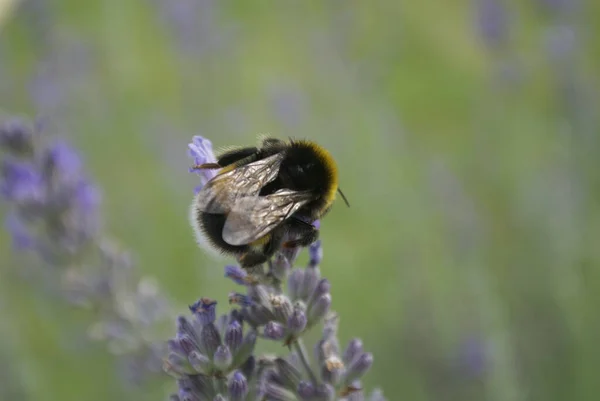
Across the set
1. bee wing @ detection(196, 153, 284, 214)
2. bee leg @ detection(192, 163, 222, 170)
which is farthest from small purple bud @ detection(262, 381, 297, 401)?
bee leg @ detection(192, 163, 222, 170)

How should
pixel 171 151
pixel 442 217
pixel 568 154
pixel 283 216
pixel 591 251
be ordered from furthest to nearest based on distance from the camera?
pixel 171 151
pixel 442 217
pixel 568 154
pixel 591 251
pixel 283 216

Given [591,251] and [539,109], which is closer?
[591,251]

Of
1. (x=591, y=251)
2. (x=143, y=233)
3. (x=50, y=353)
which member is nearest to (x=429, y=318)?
(x=591, y=251)

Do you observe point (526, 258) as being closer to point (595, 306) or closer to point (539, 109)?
point (595, 306)

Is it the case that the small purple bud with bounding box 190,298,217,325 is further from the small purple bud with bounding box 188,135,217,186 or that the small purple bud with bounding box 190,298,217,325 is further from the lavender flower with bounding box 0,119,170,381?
the lavender flower with bounding box 0,119,170,381

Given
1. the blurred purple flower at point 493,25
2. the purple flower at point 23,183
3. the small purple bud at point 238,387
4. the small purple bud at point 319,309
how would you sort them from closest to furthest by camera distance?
the small purple bud at point 238,387
the small purple bud at point 319,309
the purple flower at point 23,183
the blurred purple flower at point 493,25

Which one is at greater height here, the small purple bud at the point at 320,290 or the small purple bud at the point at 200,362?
the small purple bud at the point at 320,290

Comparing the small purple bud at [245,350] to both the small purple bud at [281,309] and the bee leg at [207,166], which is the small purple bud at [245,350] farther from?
the bee leg at [207,166]

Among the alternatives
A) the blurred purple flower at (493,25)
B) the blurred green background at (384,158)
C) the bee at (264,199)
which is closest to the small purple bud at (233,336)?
the bee at (264,199)
